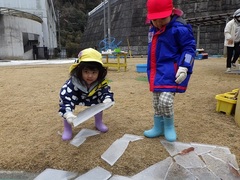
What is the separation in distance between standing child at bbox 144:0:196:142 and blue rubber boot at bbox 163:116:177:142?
0.25ft

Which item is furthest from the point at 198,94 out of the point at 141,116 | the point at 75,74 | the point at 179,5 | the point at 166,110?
the point at 179,5

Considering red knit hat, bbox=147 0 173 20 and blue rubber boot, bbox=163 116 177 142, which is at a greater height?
red knit hat, bbox=147 0 173 20

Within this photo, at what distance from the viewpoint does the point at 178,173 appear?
5.26 feet

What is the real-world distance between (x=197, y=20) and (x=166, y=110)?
A: 12272mm

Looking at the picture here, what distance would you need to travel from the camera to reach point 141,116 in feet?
8.81

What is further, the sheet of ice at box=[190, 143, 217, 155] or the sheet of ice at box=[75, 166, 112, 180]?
the sheet of ice at box=[190, 143, 217, 155]

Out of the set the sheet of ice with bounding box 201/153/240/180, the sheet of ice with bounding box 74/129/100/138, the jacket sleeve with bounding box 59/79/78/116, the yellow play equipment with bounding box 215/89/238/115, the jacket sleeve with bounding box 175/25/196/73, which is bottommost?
the sheet of ice with bounding box 201/153/240/180

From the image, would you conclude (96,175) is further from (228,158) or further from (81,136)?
(228,158)

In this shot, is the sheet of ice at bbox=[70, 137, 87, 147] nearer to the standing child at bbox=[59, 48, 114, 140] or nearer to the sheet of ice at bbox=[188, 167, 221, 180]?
the standing child at bbox=[59, 48, 114, 140]

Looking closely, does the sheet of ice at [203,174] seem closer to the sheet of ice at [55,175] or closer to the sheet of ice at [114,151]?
the sheet of ice at [114,151]

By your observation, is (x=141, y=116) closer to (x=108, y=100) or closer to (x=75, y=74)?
(x=108, y=100)

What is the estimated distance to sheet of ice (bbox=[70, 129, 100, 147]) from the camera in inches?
80.1

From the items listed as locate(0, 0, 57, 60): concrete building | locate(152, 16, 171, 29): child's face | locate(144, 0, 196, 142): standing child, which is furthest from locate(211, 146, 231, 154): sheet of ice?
locate(0, 0, 57, 60): concrete building

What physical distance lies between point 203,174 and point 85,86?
3.84 ft
